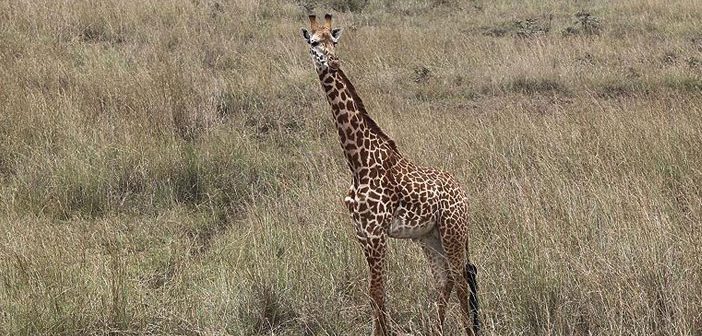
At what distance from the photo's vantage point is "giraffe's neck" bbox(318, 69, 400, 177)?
2.83 meters

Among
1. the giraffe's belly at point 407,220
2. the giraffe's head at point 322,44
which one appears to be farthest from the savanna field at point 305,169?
the giraffe's head at point 322,44

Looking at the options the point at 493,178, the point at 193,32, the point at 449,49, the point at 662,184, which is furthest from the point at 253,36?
the point at 662,184

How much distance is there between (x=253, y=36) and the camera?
11.1 metres

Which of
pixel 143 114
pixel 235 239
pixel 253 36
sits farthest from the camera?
pixel 253 36

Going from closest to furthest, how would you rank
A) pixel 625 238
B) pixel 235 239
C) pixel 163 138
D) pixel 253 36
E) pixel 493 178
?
pixel 625 238
pixel 235 239
pixel 493 178
pixel 163 138
pixel 253 36

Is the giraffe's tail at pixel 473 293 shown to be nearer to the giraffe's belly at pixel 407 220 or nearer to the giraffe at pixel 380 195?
the giraffe at pixel 380 195

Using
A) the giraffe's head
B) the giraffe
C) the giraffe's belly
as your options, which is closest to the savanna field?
the giraffe

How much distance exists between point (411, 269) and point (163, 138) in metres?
3.48

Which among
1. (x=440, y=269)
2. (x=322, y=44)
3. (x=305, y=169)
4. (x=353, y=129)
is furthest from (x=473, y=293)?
(x=305, y=169)

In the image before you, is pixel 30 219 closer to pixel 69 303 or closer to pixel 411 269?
pixel 69 303

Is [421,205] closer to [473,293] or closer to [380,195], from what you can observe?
[380,195]

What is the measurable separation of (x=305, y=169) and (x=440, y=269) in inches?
126

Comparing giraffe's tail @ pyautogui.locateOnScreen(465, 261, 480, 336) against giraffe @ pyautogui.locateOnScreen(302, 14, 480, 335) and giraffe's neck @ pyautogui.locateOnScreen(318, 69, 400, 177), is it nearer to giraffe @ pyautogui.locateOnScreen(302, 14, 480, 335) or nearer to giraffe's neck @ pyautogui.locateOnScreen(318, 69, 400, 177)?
giraffe @ pyautogui.locateOnScreen(302, 14, 480, 335)

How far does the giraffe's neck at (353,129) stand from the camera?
283cm
